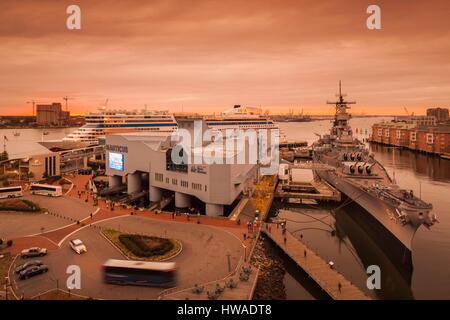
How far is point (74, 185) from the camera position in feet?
130

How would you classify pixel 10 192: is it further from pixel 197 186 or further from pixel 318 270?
pixel 318 270

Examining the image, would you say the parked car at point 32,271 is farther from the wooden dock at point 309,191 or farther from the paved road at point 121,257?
the wooden dock at point 309,191

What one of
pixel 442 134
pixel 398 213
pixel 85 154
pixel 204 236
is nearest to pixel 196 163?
pixel 204 236

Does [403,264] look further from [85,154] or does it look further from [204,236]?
[85,154]

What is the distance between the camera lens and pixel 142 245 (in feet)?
68.4

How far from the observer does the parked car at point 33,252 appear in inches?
774

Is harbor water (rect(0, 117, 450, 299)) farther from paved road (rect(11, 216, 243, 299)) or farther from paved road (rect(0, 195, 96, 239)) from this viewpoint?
paved road (rect(0, 195, 96, 239))

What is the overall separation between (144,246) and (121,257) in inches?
59.8

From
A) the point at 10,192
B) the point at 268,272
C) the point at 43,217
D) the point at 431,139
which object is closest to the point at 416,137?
the point at 431,139

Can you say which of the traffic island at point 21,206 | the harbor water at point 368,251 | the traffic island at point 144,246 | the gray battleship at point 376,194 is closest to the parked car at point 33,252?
the traffic island at point 144,246

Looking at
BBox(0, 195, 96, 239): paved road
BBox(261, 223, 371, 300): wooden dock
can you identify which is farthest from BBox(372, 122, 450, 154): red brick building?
BBox(0, 195, 96, 239): paved road

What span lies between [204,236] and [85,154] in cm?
3509

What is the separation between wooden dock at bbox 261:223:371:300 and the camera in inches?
671

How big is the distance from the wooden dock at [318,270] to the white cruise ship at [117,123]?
46.8 m
